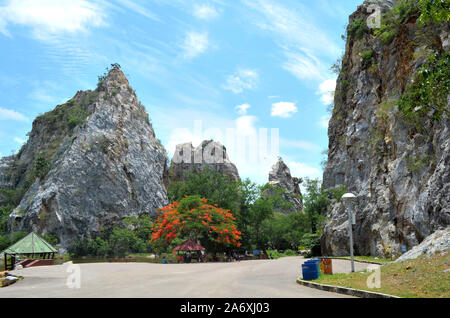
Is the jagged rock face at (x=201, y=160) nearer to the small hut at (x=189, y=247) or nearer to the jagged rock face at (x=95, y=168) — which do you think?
the jagged rock face at (x=95, y=168)

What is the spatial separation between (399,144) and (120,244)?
146ft

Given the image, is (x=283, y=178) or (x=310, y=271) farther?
(x=283, y=178)

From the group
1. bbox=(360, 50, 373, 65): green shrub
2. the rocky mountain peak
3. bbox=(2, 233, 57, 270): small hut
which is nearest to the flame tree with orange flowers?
bbox=(2, 233, 57, 270): small hut

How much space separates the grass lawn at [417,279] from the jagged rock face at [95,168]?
56530 millimetres

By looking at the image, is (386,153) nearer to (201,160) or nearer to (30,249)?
(30,249)

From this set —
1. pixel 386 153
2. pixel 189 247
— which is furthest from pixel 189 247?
pixel 386 153

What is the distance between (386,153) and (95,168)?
177 feet

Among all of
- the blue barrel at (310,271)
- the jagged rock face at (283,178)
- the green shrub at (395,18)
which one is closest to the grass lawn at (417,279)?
the blue barrel at (310,271)

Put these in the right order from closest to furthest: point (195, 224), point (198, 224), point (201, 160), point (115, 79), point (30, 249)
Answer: point (30, 249) < point (195, 224) < point (198, 224) < point (115, 79) < point (201, 160)

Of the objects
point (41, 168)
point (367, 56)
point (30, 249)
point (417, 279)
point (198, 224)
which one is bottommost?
point (30, 249)

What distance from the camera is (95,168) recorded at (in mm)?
65625
